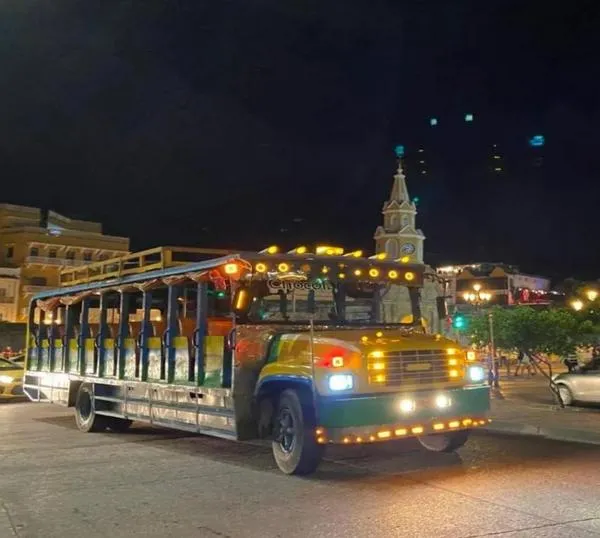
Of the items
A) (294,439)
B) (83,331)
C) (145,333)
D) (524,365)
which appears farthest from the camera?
(524,365)

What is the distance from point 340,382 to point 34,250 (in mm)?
57150

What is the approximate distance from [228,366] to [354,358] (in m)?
1.86

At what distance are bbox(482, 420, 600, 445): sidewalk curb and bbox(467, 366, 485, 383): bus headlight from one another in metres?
A: 3.13

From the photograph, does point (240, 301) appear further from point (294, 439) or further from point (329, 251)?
point (294, 439)

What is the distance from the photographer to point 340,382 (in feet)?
27.0

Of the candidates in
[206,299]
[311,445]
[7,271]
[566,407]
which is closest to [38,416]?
[206,299]

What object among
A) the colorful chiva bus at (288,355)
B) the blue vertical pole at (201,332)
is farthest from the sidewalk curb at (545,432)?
the blue vertical pole at (201,332)

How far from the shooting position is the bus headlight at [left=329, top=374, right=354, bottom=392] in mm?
8203

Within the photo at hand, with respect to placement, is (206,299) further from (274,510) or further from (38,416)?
(38,416)

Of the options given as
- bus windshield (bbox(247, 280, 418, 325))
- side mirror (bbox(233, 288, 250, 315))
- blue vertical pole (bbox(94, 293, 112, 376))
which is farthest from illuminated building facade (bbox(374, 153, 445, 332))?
side mirror (bbox(233, 288, 250, 315))

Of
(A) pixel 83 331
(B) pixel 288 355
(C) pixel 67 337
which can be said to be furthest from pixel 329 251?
(C) pixel 67 337

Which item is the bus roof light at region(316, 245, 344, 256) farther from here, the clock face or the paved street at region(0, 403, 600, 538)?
the clock face

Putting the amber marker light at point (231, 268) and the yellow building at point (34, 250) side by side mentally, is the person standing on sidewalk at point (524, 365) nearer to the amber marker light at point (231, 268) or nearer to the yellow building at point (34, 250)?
the amber marker light at point (231, 268)

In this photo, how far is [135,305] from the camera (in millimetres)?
12117
